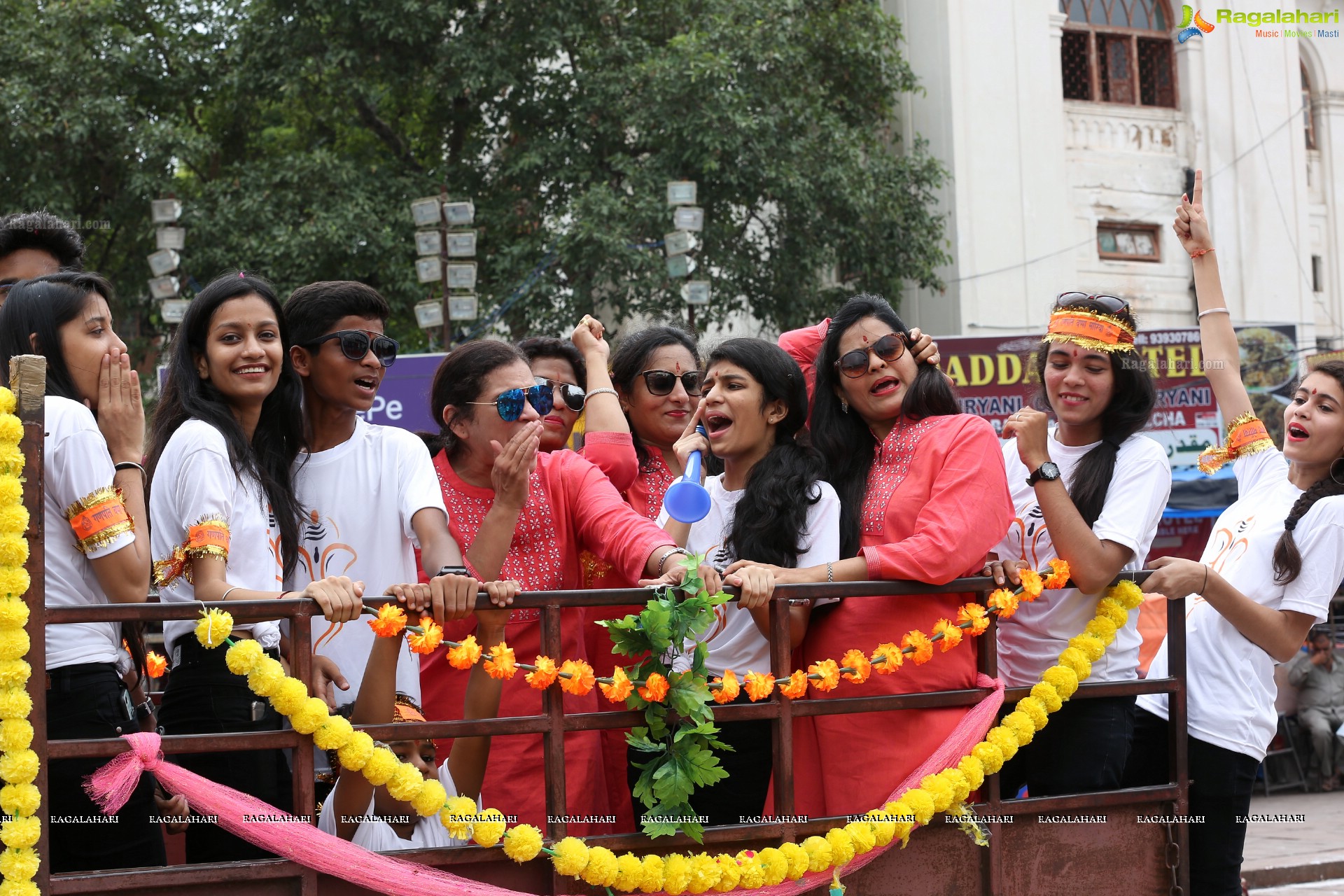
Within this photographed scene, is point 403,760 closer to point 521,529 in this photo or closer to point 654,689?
point 654,689

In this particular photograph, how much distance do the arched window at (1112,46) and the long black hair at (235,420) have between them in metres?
16.2

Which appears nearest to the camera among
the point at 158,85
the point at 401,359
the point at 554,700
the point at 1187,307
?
the point at 554,700

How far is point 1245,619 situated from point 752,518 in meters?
1.43

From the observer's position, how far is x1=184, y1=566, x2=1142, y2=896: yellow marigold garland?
2715mm

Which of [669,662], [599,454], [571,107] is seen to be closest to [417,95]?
[571,107]

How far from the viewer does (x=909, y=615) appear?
3.36 meters

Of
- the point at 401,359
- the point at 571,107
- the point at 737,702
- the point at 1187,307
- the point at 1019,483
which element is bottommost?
the point at 737,702

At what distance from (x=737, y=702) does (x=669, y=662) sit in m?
0.34

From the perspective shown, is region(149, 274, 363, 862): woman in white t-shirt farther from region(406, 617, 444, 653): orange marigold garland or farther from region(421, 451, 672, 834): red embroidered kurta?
region(421, 451, 672, 834): red embroidered kurta

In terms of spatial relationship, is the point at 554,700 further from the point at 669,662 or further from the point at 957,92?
the point at 957,92

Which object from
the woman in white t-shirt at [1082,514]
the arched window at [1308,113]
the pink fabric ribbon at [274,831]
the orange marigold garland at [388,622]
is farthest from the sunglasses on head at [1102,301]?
the arched window at [1308,113]

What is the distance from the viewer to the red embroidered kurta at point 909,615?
10.7ft

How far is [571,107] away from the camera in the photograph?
14.1m

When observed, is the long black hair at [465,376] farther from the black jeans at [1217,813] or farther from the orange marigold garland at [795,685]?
the black jeans at [1217,813]
